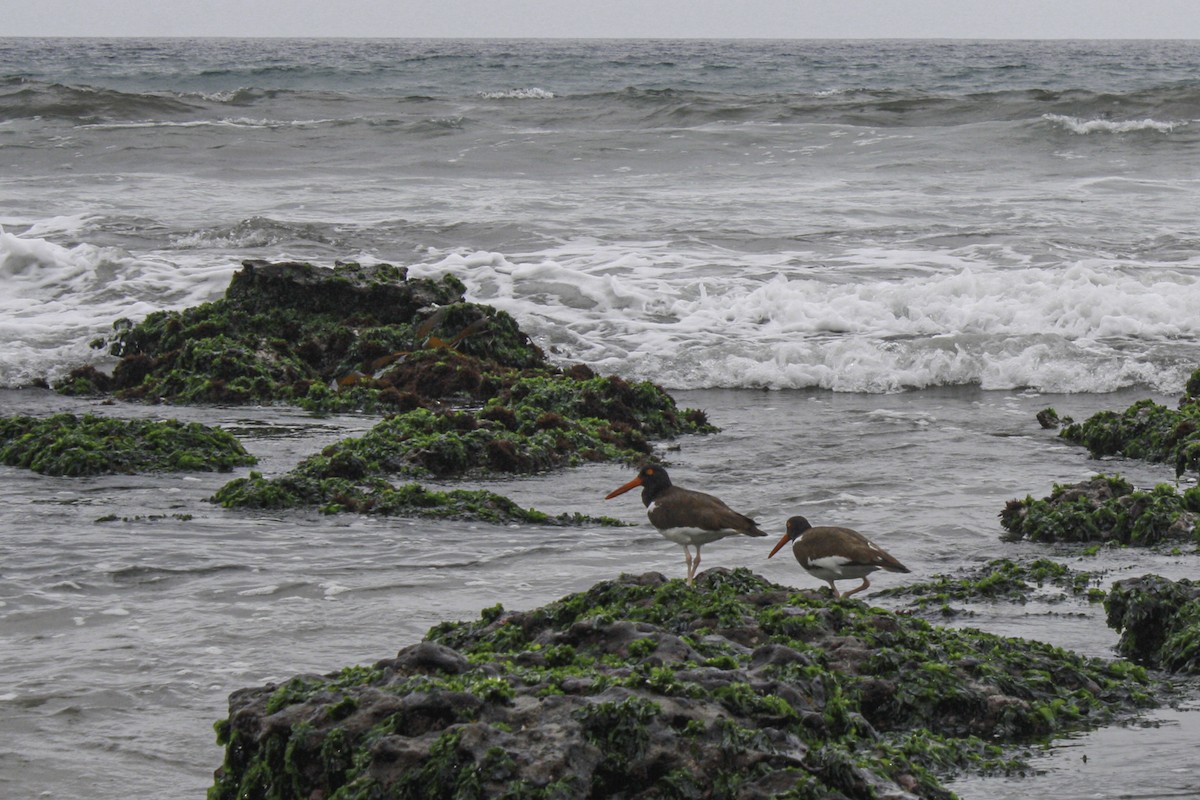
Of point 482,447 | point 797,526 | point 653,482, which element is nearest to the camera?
point 797,526

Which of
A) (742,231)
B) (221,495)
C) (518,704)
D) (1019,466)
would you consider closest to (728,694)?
(518,704)

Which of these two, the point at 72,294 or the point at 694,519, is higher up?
the point at 694,519

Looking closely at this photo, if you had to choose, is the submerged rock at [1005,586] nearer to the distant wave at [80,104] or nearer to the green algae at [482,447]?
the green algae at [482,447]

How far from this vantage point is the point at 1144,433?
10.3 meters

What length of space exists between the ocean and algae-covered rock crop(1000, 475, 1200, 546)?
23 centimetres

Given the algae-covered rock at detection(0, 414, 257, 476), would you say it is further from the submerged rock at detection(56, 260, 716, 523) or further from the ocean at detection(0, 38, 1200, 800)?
the submerged rock at detection(56, 260, 716, 523)

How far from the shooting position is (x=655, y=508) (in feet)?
22.3

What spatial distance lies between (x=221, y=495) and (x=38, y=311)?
27.5 ft

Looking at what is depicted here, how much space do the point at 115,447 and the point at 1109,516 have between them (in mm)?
6432

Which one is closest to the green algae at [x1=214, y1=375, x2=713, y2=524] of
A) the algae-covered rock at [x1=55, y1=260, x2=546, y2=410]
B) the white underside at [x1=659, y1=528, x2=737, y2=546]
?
the algae-covered rock at [x1=55, y1=260, x2=546, y2=410]

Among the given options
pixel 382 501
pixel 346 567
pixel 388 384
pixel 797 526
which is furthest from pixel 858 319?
pixel 346 567

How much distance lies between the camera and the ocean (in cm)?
599

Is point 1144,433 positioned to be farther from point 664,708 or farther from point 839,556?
point 664,708

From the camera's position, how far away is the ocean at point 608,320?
19.6 ft
